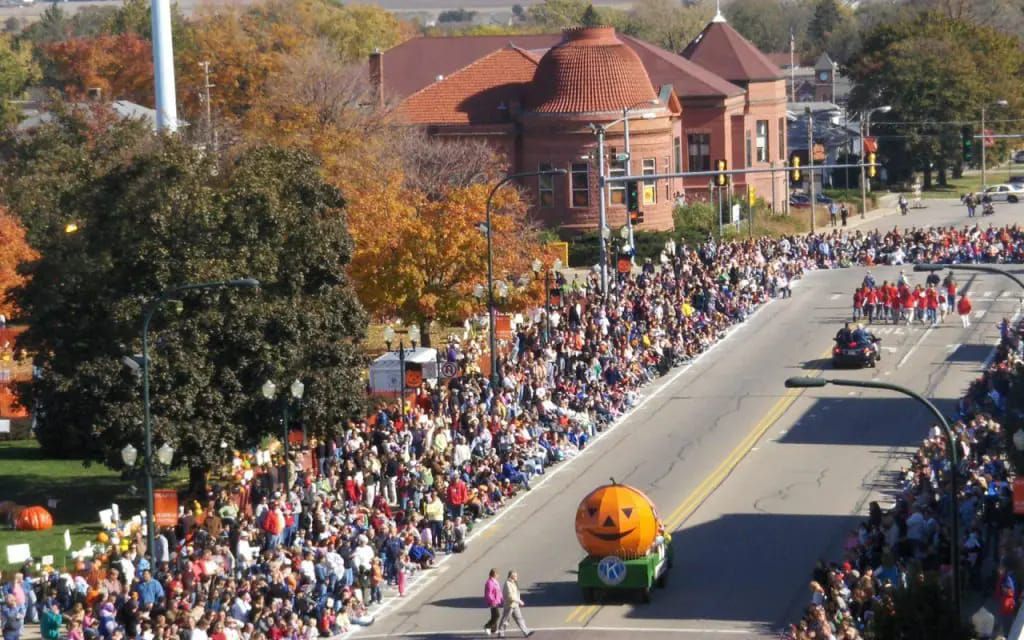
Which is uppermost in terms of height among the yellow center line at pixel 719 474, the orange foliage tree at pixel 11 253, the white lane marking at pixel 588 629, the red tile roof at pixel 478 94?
the red tile roof at pixel 478 94

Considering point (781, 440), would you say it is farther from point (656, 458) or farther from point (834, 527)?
point (834, 527)

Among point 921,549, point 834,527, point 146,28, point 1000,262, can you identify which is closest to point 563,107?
point 1000,262

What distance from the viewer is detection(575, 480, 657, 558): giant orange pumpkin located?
3300cm

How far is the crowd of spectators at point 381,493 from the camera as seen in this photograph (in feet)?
106

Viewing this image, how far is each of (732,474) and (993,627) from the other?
14726 millimetres

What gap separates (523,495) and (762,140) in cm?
6349

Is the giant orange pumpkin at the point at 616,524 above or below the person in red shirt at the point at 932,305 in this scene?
below

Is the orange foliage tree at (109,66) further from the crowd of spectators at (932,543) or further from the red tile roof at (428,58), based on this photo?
the crowd of spectators at (932,543)

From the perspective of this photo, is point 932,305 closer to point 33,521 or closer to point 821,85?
point 33,521

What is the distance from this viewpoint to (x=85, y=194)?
43750mm

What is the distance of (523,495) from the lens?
4256cm

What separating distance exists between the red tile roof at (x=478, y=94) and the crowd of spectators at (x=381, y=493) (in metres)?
27.6

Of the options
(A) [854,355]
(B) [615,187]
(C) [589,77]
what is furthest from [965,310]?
(C) [589,77]

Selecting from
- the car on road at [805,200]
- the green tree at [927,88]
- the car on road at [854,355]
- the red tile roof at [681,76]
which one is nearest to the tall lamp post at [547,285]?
the car on road at [854,355]
